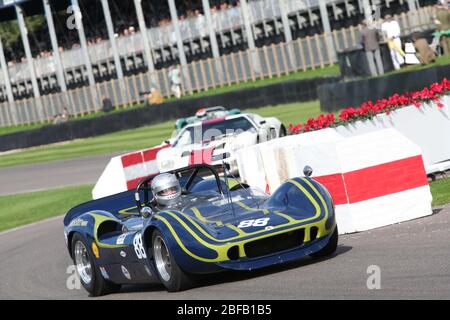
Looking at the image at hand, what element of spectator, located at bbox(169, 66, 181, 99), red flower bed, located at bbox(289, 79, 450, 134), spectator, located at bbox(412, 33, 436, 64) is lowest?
red flower bed, located at bbox(289, 79, 450, 134)

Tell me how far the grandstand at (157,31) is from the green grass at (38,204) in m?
17.2

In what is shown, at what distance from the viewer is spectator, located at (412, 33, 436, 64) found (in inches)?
1043

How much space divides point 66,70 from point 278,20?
13169mm

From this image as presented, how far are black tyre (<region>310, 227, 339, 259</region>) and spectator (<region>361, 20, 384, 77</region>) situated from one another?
18.5 meters

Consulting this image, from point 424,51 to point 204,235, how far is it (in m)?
18.4

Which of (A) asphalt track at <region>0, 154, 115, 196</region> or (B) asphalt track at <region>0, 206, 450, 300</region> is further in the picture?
(A) asphalt track at <region>0, 154, 115, 196</region>

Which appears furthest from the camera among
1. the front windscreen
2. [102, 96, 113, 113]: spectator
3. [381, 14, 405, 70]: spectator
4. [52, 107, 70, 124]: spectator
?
[52, 107, 70, 124]: spectator

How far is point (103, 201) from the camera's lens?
12.4 m

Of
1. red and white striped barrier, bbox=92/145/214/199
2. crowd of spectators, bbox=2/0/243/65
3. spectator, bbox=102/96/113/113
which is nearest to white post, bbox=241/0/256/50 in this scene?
crowd of spectators, bbox=2/0/243/65

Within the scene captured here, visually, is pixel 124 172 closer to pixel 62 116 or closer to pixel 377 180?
pixel 377 180

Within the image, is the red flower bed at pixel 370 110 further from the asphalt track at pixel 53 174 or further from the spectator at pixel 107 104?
the spectator at pixel 107 104

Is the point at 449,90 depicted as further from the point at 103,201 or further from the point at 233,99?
the point at 233,99

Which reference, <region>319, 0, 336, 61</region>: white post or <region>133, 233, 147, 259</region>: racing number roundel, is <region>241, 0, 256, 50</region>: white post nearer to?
<region>319, 0, 336, 61</region>: white post
